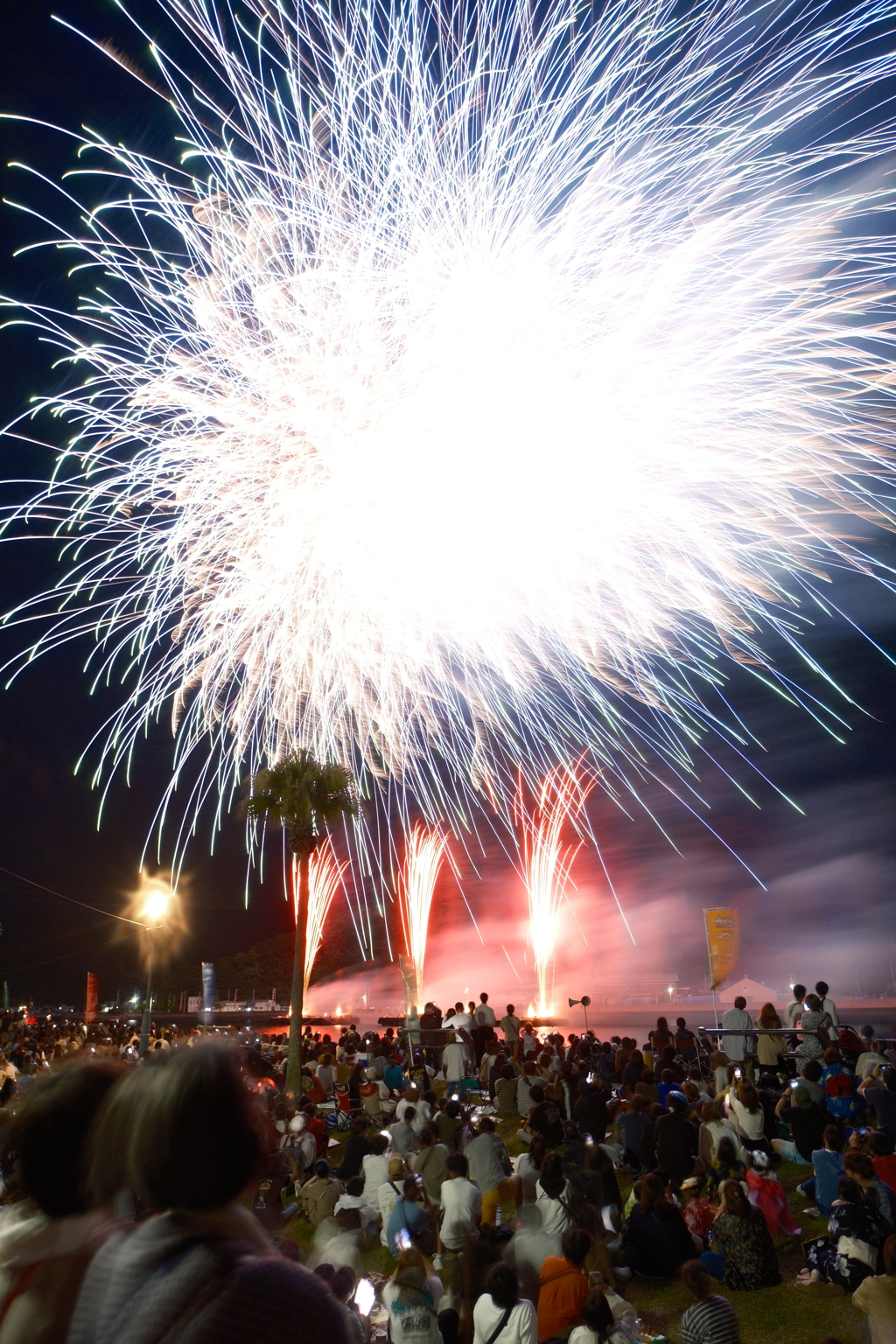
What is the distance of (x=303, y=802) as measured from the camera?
25.1m

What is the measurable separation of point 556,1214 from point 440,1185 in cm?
237

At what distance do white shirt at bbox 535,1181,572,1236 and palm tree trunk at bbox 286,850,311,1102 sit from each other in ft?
35.5

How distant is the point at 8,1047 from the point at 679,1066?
16.0 meters

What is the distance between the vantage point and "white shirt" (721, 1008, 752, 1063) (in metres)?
15.2

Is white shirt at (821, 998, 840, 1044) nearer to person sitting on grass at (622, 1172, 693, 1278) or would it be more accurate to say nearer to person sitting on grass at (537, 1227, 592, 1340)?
person sitting on grass at (622, 1172, 693, 1278)

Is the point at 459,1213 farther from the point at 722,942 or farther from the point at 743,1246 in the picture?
the point at 722,942

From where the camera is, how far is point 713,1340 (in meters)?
5.69

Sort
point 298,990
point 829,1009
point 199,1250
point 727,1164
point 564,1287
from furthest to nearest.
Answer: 1. point 298,990
2. point 829,1009
3. point 727,1164
4. point 564,1287
5. point 199,1250

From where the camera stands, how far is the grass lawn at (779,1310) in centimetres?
718

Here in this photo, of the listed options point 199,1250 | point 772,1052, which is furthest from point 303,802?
point 199,1250

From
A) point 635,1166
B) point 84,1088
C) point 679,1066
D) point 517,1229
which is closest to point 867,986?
point 679,1066

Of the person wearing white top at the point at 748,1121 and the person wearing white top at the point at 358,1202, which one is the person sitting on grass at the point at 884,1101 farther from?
the person wearing white top at the point at 358,1202

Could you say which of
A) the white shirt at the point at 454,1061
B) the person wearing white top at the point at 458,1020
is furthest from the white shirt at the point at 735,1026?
the person wearing white top at the point at 458,1020

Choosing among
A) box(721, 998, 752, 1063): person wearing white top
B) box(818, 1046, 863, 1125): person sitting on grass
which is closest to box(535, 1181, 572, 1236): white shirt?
box(818, 1046, 863, 1125): person sitting on grass
